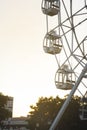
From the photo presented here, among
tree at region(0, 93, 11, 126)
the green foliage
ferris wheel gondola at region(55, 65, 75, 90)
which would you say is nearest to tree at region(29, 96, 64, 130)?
the green foliage

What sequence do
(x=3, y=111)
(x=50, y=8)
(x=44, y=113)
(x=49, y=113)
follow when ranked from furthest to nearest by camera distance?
1. (x=44, y=113)
2. (x=49, y=113)
3. (x=3, y=111)
4. (x=50, y=8)

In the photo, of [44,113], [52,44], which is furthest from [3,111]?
[52,44]

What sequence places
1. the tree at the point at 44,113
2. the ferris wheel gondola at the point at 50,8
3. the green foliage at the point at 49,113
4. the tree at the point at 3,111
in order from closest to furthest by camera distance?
the ferris wheel gondola at the point at 50,8 → the green foliage at the point at 49,113 → the tree at the point at 3,111 → the tree at the point at 44,113

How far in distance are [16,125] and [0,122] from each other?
5978cm

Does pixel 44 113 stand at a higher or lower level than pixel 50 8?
lower

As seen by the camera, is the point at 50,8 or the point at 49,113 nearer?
the point at 50,8

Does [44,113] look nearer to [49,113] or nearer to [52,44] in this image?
[49,113]

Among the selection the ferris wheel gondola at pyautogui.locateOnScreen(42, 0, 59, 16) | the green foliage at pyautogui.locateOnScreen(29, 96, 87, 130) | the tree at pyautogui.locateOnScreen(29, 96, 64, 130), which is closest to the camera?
the ferris wheel gondola at pyautogui.locateOnScreen(42, 0, 59, 16)

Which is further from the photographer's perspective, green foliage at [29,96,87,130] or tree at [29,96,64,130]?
tree at [29,96,64,130]

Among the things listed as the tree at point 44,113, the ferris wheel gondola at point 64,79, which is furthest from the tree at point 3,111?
the ferris wheel gondola at point 64,79

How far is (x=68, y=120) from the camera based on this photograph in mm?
64438

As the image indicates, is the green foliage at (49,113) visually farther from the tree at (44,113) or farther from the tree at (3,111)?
the tree at (3,111)

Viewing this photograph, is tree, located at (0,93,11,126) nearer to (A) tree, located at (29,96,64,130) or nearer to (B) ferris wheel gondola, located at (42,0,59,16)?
(A) tree, located at (29,96,64,130)

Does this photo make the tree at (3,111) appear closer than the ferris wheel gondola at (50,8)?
No
